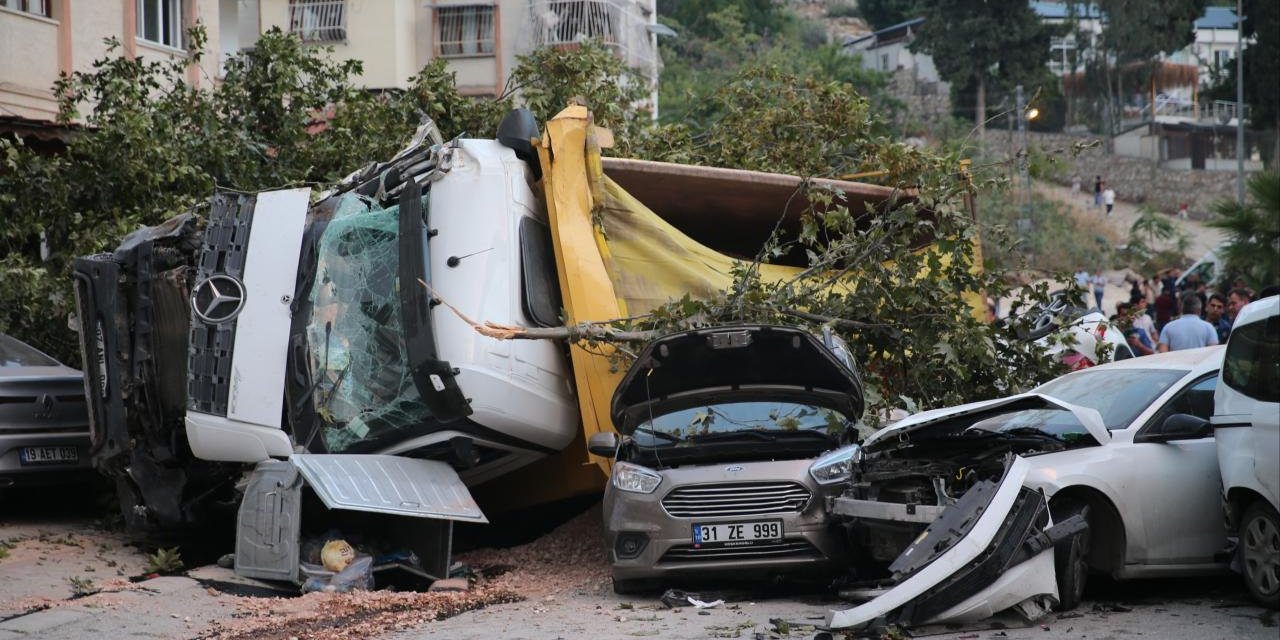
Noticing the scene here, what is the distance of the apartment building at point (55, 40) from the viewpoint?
1986 centimetres

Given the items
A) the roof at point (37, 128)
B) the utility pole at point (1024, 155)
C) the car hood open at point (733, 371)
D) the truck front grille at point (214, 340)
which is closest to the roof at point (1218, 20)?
the utility pole at point (1024, 155)

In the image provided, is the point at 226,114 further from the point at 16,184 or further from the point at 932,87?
the point at 932,87

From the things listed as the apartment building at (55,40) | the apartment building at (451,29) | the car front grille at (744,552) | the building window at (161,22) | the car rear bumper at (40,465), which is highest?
the apartment building at (451,29)

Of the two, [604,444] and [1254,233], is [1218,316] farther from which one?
[604,444]

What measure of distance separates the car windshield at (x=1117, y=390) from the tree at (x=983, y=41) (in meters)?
45.7

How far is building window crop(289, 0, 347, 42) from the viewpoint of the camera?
32.9 metres

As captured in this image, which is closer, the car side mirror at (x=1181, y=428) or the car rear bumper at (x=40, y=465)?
the car side mirror at (x=1181, y=428)

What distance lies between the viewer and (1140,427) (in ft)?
26.1

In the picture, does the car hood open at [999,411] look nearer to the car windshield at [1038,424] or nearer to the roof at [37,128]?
the car windshield at [1038,424]

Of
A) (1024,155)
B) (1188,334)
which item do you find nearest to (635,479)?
(1024,155)

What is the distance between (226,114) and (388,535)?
260 inches

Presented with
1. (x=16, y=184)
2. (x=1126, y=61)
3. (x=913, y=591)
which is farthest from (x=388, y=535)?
(x=1126, y=61)

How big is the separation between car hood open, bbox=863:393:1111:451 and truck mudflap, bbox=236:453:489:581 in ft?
9.18

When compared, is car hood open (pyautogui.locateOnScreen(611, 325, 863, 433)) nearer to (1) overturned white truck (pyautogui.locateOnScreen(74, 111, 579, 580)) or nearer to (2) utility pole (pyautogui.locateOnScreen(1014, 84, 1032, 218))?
(1) overturned white truck (pyautogui.locateOnScreen(74, 111, 579, 580))
